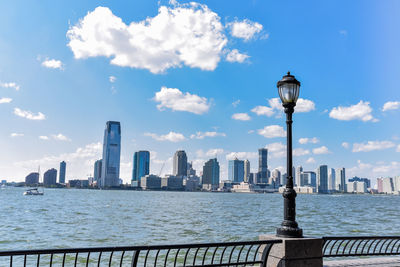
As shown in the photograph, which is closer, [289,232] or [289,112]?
[289,232]

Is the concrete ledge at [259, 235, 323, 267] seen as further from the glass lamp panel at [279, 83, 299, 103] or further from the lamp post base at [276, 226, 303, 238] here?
the glass lamp panel at [279, 83, 299, 103]

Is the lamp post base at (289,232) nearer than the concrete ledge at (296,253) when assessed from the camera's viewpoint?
No

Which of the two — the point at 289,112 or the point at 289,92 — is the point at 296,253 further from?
the point at 289,92

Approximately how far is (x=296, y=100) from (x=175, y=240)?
1012 inches

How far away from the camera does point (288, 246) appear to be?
8.02 m

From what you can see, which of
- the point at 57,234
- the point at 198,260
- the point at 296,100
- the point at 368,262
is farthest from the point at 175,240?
the point at 296,100

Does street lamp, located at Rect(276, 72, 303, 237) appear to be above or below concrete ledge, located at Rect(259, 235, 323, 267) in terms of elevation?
above

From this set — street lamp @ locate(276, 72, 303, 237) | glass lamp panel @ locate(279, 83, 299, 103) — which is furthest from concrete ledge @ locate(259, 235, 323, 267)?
glass lamp panel @ locate(279, 83, 299, 103)

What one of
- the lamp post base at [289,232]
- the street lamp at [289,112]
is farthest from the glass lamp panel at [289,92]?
the lamp post base at [289,232]

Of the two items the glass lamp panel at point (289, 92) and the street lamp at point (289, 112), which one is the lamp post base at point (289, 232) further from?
the glass lamp panel at point (289, 92)

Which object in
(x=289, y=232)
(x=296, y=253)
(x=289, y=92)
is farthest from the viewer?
(x=289, y=92)

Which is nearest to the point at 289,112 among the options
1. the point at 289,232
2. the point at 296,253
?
the point at 289,232

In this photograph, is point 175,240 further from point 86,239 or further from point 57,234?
point 57,234

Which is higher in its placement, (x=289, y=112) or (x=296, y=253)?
(x=289, y=112)
